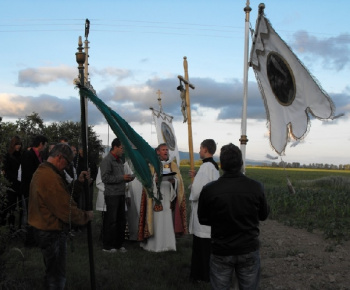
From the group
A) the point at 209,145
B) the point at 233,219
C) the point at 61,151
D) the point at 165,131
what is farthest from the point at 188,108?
the point at 165,131

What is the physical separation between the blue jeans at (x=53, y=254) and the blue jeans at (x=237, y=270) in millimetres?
1682

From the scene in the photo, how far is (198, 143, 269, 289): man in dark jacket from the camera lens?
365cm

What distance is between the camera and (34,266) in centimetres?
662

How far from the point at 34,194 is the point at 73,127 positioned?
50495 millimetres

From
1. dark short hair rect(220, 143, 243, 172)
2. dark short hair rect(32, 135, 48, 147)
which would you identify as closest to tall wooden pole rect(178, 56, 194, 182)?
dark short hair rect(32, 135, 48, 147)

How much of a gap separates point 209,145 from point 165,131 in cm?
906

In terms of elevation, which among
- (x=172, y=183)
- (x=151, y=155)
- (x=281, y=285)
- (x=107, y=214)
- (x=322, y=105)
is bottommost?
(x=281, y=285)

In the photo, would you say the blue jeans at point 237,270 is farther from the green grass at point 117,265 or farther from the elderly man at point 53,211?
the green grass at point 117,265

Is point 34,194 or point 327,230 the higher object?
point 34,194

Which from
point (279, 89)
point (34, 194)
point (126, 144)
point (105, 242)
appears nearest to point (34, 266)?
point (105, 242)

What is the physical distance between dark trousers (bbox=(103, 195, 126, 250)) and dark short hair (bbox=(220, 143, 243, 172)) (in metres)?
4.63

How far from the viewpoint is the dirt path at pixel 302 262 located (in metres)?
6.67

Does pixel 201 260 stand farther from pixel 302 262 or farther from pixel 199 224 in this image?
pixel 302 262

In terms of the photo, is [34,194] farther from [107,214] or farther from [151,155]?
[107,214]
